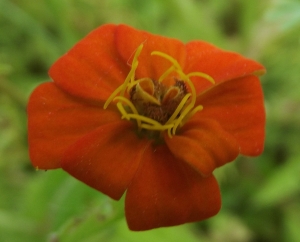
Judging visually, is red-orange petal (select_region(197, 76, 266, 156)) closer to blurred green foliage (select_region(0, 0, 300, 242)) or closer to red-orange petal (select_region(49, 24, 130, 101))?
red-orange petal (select_region(49, 24, 130, 101))

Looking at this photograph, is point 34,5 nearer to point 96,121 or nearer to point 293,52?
point 293,52

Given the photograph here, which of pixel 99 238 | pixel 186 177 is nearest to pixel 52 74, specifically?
pixel 186 177

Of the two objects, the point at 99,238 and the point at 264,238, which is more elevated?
the point at 99,238

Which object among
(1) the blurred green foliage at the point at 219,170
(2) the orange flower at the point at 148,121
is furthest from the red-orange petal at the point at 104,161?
(1) the blurred green foliage at the point at 219,170

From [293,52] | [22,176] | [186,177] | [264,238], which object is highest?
[186,177]

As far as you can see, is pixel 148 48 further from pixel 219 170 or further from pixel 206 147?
pixel 219 170

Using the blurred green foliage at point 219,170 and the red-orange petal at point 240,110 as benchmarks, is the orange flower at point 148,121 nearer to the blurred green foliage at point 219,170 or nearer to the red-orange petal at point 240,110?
the red-orange petal at point 240,110

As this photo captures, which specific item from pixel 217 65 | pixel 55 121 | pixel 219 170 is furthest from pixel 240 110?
pixel 219 170
